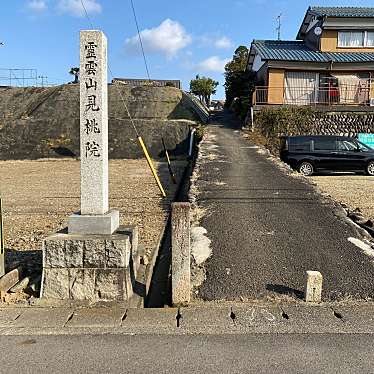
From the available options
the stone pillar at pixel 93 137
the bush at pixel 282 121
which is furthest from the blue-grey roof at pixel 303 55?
the stone pillar at pixel 93 137

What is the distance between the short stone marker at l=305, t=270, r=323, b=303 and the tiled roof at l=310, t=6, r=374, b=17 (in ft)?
77.7

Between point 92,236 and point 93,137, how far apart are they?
1.15 m

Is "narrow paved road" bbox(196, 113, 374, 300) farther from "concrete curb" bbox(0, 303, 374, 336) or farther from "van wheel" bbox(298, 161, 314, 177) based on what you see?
"van wheel" bbox(298, 161, 314, 177)

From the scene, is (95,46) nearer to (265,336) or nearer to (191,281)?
(191,281)

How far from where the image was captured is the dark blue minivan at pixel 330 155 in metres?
15.8

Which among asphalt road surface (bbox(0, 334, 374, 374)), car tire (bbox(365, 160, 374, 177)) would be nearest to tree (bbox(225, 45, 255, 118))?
car tire (bbox(365, 160, 374, 177))

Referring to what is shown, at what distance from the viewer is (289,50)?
25625 millimetres

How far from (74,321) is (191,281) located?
4.93ft

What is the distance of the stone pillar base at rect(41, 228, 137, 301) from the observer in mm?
4742

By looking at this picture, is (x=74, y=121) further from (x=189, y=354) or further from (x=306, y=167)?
(x=189, y=354)

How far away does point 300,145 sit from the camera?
53.0 feet

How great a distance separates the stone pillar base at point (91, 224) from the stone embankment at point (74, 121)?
19.0 metres

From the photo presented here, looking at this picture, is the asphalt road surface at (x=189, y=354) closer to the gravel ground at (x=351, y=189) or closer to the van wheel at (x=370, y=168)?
the gravel ground at (x=351, y=189)

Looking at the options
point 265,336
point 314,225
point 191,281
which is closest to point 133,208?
point 314,225
